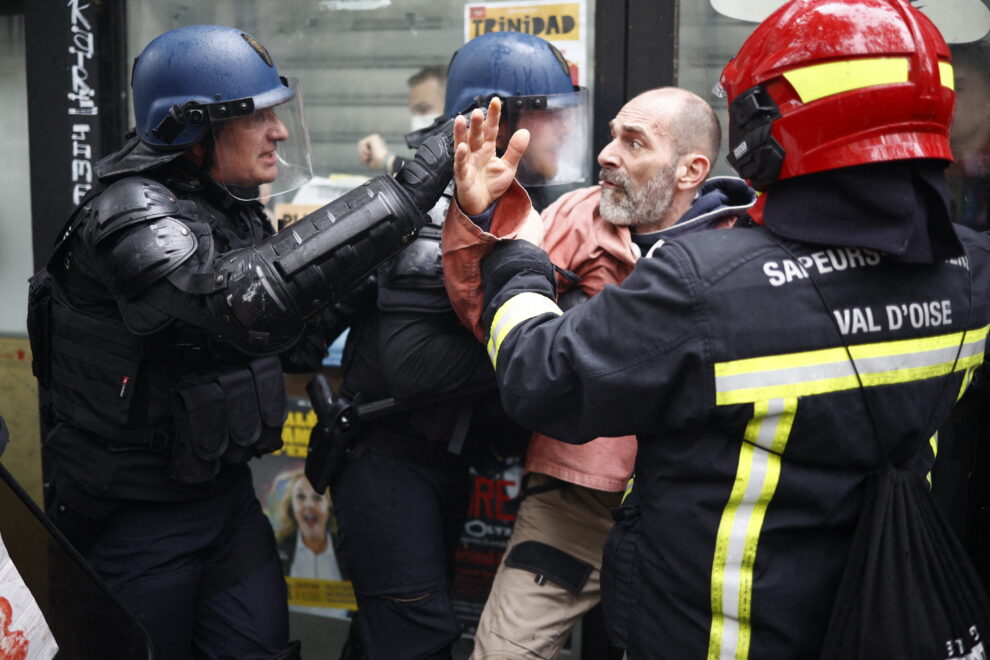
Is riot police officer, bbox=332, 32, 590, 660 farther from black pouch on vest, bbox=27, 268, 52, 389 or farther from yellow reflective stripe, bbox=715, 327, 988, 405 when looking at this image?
yellow reflective stripe, bbox=715, 327, 988, 405

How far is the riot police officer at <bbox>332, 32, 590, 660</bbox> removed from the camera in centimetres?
251

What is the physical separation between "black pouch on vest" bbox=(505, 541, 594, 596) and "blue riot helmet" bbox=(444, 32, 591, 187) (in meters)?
1.03

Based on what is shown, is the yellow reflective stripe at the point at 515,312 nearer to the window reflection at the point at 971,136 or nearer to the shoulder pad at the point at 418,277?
the shoulder pad at the point at 418,277

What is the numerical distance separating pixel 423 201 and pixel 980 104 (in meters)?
1.93

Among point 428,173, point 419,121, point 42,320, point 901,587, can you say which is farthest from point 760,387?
point 419,121

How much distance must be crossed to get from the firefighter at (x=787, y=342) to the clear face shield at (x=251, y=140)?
3.79ft

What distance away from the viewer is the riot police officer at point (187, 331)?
217 cm

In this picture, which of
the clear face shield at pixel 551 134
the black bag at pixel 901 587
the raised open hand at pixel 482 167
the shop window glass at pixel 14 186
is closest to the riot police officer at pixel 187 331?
the raised open hand at pixel 482 167

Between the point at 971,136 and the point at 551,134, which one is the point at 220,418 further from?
the point at 971,136

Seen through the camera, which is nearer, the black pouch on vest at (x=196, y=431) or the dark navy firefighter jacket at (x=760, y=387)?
the dark navy firefighter jacket at (x=760, y=387)

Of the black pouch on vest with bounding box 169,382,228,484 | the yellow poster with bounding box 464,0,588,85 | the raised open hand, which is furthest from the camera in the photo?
the yellow poster with bounding box 464,0,588,85

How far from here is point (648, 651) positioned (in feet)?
5.77

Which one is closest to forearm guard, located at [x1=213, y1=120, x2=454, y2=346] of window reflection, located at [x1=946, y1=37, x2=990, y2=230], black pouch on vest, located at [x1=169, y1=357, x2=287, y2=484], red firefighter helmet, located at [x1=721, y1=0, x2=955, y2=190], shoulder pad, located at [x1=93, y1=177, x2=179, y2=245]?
shoulder pad, located at [x1=93, y1=177, x2=179, y2=245]

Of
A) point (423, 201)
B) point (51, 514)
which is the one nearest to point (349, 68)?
point (423, 201)
